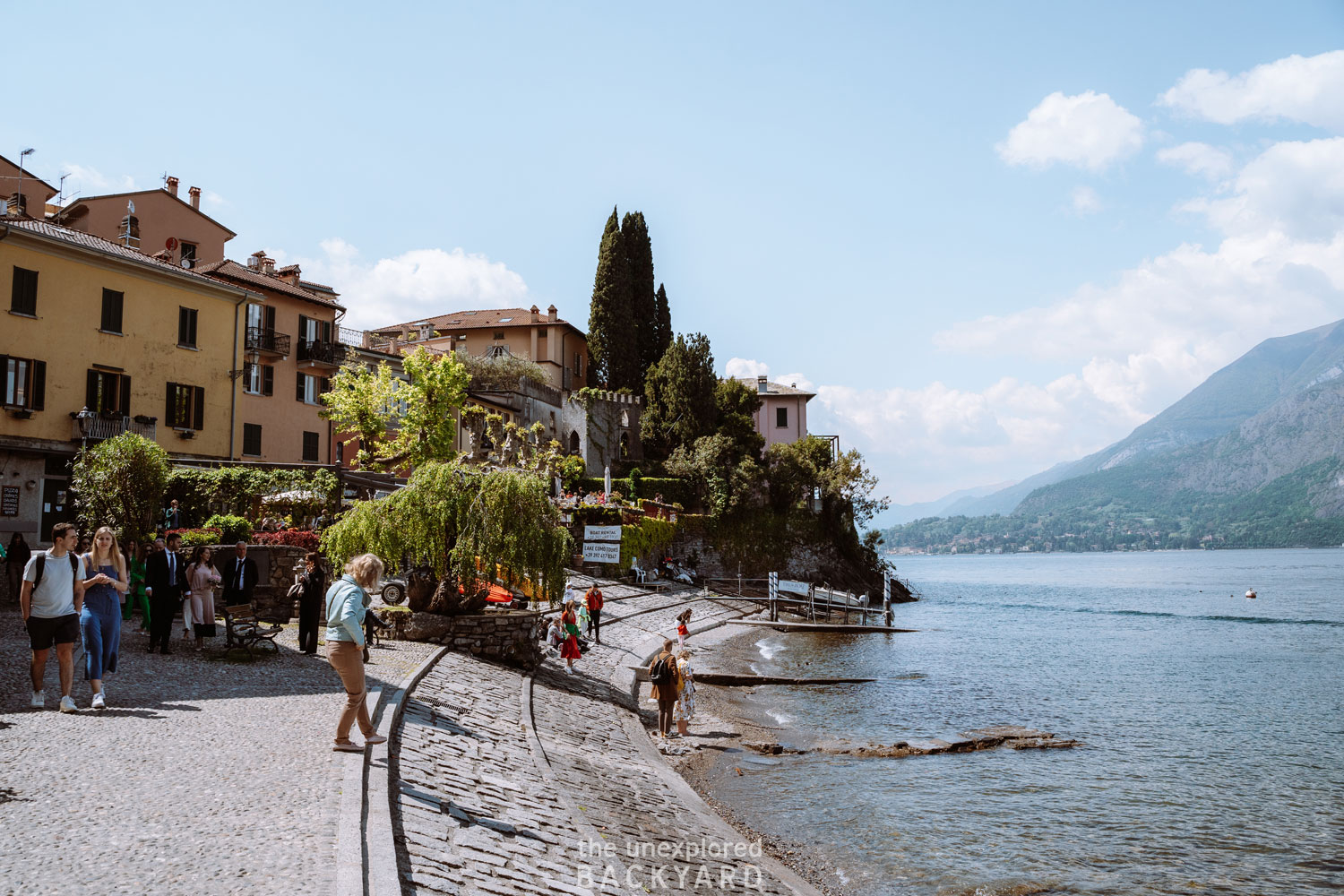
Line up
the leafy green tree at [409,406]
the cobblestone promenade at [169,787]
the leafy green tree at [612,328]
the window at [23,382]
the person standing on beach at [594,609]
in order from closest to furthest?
the cobblestone promenade at [169,787]
the person standing on beach at [594,609]
the window at [23,382]
the leafy green tree at [409,406]
the leafy green tree at [612,328]

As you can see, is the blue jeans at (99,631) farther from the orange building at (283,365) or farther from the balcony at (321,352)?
the balcony at (321,352)

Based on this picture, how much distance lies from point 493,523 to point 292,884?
13.0m

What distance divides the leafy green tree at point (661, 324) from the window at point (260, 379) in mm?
31280

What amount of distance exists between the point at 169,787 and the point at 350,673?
5.47ft

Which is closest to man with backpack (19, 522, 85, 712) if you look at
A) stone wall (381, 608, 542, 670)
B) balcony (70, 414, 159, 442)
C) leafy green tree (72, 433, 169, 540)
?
stone wall (381, 608, 542, 670)

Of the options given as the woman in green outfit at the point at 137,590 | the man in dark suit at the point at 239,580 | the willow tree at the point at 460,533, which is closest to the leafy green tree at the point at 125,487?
the woman in green outfit at the point at 137,590

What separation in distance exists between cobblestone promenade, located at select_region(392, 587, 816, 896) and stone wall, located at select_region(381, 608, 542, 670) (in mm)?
642

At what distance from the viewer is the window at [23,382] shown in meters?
27.7

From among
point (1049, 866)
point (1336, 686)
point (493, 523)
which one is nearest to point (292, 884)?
point (1049, 866)

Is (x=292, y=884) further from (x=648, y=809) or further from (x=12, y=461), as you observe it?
(x=12, y=461)

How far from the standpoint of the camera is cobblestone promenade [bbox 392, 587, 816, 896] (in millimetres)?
7559

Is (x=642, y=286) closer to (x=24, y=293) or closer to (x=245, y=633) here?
(x=24, y=293)

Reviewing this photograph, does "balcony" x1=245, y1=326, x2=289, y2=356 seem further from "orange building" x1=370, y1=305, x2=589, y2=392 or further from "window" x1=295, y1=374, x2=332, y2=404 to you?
"orange building" x1=370, y1=305, x2=589, y2=392

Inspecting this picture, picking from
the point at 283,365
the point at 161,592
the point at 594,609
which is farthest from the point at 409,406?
the point at 161,592
